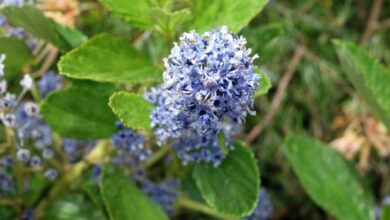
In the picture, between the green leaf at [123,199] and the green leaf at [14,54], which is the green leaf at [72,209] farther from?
the green leaf at [14,54]

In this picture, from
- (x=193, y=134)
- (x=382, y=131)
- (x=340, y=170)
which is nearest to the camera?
(x=193, y=134)

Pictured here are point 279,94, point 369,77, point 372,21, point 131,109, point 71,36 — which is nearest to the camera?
point 131,109

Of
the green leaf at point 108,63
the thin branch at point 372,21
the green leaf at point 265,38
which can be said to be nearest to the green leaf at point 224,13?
the green leaf at point 108,63

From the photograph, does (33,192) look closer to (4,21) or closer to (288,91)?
(4,21)

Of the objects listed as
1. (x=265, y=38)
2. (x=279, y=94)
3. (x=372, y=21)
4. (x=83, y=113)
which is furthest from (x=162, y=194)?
(x=372, y=21)

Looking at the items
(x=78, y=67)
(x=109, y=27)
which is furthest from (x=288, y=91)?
(x=78, y=67)

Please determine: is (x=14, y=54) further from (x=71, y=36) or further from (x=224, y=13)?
(x=224, y=13)
